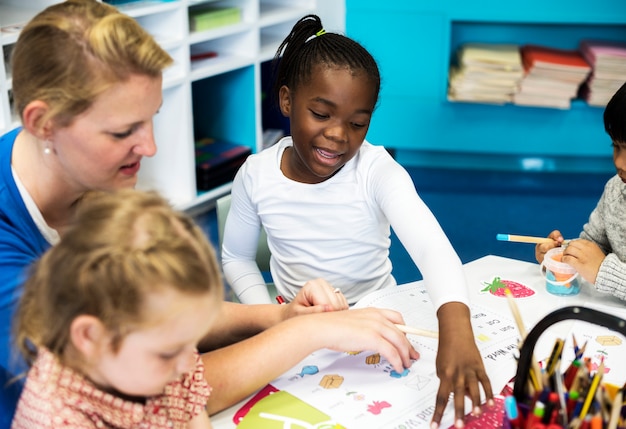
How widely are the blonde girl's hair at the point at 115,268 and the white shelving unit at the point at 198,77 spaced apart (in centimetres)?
146

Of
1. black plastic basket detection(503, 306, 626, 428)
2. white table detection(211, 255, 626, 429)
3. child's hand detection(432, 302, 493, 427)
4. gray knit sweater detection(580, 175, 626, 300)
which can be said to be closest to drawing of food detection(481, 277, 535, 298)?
white table detection(211, 255, 626, 429)

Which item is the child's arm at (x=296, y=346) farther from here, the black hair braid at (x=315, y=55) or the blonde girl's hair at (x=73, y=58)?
the black hair braid at (x=315, y=55)

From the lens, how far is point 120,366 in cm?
72

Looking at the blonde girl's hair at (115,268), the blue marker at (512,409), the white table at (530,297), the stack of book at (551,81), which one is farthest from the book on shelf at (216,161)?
the blue marker at (512,409)

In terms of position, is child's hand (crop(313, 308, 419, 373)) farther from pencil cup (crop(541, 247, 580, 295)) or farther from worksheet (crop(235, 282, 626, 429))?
pencil cup (crop(541, 247, 580, 295))

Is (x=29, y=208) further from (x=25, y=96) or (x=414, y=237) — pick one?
(x=414, y=237)

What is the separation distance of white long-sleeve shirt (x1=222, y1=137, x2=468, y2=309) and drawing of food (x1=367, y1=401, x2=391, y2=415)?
494 millimetres

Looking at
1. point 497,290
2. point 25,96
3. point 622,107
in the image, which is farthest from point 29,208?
point 622,107

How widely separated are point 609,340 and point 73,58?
838 mm

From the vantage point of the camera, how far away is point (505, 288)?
124 cm

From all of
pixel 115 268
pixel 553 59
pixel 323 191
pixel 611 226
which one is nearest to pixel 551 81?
pixel 553 59

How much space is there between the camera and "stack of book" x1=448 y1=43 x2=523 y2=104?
3.07m

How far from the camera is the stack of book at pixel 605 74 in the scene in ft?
9.89

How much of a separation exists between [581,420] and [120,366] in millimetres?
447
